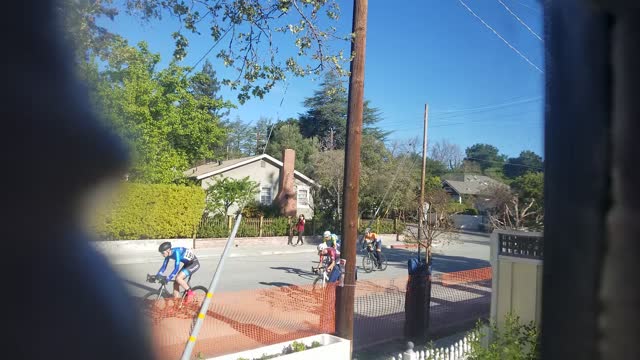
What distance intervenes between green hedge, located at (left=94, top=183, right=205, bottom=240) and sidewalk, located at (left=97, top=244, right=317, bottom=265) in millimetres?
1030

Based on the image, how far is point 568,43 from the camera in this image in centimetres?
98

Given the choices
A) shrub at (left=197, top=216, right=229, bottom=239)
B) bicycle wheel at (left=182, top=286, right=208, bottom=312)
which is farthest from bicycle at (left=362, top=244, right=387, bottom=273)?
shrub at (left=197, top=216, right=229, bottom=239)

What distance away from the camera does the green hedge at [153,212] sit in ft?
60.5

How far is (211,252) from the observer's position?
20625 mm

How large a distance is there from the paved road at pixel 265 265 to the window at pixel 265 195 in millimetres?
5737

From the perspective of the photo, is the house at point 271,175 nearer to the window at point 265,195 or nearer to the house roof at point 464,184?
the window at point 265,195

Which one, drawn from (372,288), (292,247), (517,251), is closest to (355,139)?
(517,251)

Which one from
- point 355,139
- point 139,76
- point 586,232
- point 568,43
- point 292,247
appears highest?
point 139,76

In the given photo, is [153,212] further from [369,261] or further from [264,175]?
[264,175]

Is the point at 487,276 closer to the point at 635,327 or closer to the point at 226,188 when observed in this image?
the point at 635,327

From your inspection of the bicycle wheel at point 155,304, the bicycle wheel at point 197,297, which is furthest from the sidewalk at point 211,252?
the bicycle wheel at point 155,304

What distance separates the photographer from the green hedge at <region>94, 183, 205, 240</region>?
727 inches

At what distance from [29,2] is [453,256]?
2203 centimetres

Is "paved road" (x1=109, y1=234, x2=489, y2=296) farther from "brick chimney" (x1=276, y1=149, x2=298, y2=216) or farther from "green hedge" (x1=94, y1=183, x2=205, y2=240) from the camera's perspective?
"brick chimney" (x1=276, y1=149, x2=298, y2=216)
